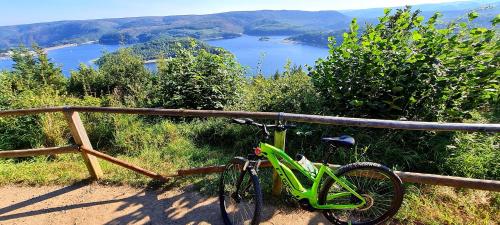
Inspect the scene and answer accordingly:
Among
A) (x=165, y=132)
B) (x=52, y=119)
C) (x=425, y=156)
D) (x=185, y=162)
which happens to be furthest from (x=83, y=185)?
(x=425, y=156)

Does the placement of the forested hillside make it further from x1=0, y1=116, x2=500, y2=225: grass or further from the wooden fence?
the wooden fence

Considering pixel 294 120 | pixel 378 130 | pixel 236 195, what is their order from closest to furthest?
pixel 294 120 → pixel 236 195 → pixel 378 130

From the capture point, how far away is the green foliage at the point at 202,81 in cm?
757

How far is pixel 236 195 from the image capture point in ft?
10.2

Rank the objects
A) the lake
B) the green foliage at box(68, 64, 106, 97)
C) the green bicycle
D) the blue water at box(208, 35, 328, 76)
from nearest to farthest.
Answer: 1. the green bicycle
2. the lake
3. the green foliage at box(68, 64, 106, 97)
4. the blue water at box(208, 35, 328, 76)

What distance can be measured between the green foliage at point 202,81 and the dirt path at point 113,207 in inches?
147

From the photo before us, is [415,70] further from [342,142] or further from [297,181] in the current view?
[297,181]

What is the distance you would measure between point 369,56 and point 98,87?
1638cm

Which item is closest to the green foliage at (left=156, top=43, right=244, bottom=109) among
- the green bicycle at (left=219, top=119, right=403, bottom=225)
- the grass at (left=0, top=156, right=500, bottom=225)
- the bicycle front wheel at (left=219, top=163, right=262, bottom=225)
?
the grass at (left=0, top=156, right=500, bottom=225)

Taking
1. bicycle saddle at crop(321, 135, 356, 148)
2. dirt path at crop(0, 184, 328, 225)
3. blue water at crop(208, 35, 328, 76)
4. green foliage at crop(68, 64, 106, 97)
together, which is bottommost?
blue water at crop(208, 35, 328, 76)

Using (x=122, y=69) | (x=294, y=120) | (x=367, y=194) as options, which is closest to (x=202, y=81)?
(x=294, y=120)

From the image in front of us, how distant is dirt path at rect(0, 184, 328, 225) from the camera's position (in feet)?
11.0

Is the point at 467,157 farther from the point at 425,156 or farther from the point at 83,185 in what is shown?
the point at 83,185

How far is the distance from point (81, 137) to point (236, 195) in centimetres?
231
